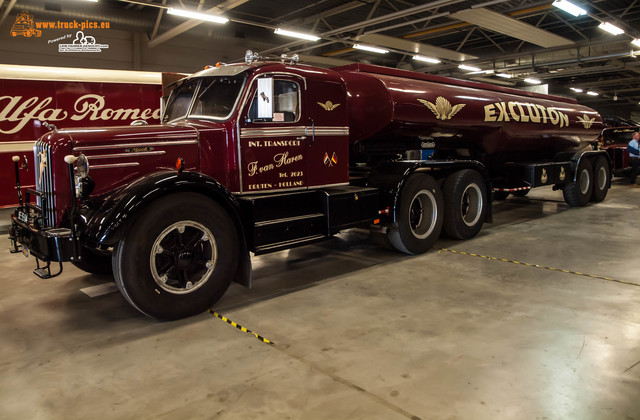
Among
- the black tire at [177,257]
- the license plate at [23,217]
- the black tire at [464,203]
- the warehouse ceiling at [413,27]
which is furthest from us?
the warehouse ceiling at [413,27]

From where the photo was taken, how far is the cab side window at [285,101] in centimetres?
497

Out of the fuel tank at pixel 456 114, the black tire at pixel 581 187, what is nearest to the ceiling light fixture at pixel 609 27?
the fuel tank at pixel 456 114

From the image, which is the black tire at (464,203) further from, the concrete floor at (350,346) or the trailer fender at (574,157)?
the trailer fender at (574,157)

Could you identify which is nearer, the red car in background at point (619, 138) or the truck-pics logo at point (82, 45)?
the truck-pics logo at point (82, 45)

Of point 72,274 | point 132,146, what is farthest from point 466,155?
point 72,274

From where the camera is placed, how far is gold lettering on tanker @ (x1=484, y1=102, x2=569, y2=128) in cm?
775

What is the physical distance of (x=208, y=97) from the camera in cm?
503

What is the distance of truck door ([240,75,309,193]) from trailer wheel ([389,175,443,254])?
5.30 ft

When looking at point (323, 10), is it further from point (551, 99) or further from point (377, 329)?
point (377, 329)

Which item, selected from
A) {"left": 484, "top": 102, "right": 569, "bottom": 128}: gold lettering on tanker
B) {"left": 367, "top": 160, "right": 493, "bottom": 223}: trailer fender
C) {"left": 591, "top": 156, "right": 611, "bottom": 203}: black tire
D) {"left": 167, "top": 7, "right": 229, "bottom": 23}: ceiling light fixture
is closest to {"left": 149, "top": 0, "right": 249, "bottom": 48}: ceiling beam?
{"left": 167, "top": 7, "right": 229, "bottom": 23}: ceiling light fixture

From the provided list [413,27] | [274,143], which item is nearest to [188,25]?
[413,27]

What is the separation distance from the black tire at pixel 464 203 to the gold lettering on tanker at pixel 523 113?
44.9 inches

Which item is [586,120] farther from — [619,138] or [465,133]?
[619,138]

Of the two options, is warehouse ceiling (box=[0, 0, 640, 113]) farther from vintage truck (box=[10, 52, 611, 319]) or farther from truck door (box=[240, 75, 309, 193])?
truck door (box=[240, 75, 309, 193])
